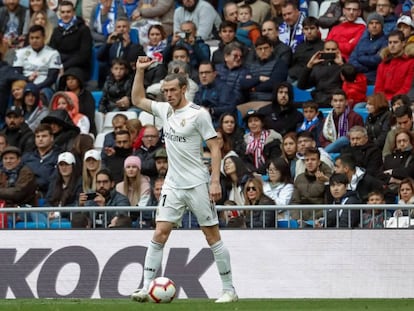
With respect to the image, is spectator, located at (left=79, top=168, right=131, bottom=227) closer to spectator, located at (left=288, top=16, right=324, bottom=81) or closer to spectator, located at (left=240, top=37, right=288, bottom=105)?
spectator, located at (left=240, top=37, right=288, bottom=105)

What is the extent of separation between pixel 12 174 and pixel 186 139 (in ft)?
24.8

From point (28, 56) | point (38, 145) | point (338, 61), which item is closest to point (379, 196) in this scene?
point (338, 61)

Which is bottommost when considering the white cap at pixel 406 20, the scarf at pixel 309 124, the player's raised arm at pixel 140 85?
the scarf at pixel 309 124

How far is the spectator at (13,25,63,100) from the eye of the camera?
959 inches

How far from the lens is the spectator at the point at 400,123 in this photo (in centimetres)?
1939

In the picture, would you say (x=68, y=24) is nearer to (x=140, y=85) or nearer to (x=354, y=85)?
(x=354, y=85)

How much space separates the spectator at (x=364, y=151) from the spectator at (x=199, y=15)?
5452 mm

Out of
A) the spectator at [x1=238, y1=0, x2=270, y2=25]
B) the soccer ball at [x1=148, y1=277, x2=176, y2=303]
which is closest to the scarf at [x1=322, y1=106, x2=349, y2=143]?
the spectator at [x1=238, y1=0, x2=270, y2=25]

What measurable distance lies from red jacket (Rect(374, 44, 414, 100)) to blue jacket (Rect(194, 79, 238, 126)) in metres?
2.37

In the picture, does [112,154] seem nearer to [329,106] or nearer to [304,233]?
[329,106]

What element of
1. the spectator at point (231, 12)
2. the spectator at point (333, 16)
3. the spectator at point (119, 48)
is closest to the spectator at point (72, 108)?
the spectator at point (119, 48)

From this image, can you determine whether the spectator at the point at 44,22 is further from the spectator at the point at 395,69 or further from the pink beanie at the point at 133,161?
the spectator at the point at 395,69

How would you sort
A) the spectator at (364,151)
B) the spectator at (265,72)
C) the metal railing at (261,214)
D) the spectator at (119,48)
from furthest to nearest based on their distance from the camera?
the spectator at (119,48) < the spectator at (265,72) < the spectator at (364,151) < the metal railing at (261,214)

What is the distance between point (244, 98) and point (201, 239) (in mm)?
6299
